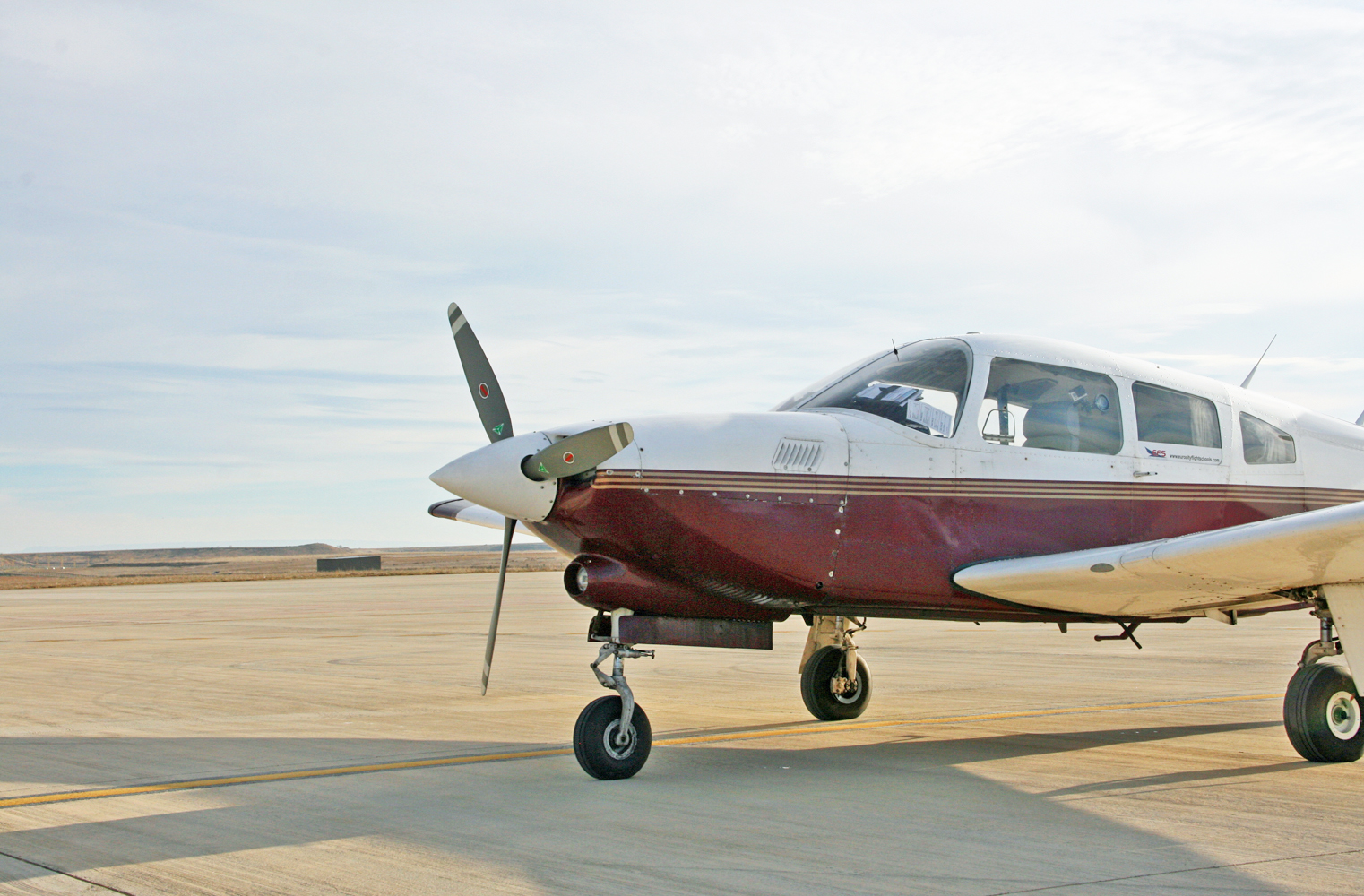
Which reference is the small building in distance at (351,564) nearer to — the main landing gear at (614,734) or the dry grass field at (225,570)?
the dry grass field at (225,570)

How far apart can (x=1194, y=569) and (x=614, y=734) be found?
3.65m

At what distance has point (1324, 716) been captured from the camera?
795 centimetres

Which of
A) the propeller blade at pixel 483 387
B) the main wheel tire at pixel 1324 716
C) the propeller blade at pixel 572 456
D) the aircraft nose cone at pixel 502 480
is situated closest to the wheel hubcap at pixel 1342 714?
the main wheel tire at pixel 1324 716

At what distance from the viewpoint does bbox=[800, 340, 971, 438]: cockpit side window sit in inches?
319

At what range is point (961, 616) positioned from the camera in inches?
337

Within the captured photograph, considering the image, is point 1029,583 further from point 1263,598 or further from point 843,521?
point 1263,598

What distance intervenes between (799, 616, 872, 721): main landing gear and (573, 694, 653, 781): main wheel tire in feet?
10.2

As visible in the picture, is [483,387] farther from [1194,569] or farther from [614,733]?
[1194,569]

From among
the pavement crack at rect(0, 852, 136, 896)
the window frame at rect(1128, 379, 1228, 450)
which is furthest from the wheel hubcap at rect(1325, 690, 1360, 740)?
the pavement crack at rect(0, 852, 136, 896)

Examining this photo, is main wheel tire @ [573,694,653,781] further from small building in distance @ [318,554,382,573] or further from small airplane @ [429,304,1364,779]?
small building in distance @ [318,554,382,573]

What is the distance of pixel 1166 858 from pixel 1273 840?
714 millimetres

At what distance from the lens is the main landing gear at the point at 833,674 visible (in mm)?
10258

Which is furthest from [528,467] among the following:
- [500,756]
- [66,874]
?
[66,874]

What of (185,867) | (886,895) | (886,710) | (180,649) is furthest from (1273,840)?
(180,649)
